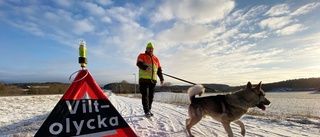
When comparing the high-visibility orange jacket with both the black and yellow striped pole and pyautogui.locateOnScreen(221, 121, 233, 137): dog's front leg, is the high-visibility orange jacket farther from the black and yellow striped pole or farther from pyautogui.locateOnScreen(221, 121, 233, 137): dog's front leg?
the black and yellow striped pole

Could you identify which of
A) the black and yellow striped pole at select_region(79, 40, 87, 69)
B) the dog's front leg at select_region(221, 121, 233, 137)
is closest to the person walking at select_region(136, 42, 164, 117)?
the dog's front leg at select_region(221, 121, 233, 137)

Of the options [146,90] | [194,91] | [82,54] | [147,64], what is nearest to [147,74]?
[147,64]

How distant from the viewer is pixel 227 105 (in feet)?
13.9

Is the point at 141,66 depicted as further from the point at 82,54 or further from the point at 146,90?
the point at 82,54

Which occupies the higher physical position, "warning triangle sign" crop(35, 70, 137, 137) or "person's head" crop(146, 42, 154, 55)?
"person's head" crop(146, 42, 154, 55)

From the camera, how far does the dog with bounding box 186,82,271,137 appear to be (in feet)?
13.5

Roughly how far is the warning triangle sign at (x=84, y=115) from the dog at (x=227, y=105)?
218 cm

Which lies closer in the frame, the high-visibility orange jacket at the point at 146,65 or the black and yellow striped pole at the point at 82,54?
the black and yellow striped pole at the point at 82,54

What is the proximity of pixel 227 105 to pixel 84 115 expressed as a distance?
3043mm

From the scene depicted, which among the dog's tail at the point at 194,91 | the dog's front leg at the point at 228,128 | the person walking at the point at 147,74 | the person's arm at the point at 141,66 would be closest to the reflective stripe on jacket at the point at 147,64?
the person walking at the point at 147,74

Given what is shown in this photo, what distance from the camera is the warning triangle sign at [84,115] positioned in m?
2.15

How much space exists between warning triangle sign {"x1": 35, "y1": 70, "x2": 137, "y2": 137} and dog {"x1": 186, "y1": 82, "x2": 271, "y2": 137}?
2.18m

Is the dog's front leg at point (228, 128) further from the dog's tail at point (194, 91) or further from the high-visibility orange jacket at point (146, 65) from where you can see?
the high-visibility orange jacket at point (146, 65)

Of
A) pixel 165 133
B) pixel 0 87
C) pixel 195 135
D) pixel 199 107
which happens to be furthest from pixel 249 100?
pixel 0 87
